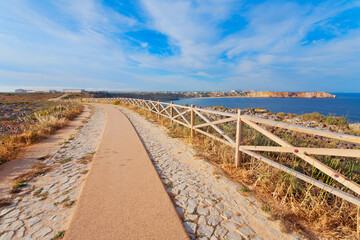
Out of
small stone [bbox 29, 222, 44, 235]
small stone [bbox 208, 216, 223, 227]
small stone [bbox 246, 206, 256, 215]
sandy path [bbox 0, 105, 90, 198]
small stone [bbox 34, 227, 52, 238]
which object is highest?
small stone [bbox 34, 227, 52, 238]

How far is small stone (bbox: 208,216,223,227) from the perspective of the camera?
7.49ft

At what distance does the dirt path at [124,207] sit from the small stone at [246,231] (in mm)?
833

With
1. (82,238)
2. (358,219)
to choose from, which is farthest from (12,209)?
(358,219)

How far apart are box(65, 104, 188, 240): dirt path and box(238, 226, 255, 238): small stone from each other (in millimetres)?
833

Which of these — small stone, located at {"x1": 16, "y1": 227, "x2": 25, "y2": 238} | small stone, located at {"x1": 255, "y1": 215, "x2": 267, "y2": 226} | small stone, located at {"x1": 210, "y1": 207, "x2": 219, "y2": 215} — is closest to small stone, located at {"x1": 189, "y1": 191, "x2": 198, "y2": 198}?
small stone, located at {"x1": 210, "y1": 207, "x2": 219, "y2": 215}

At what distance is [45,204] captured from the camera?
264cm

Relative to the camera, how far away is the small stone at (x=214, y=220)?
7.49 feet

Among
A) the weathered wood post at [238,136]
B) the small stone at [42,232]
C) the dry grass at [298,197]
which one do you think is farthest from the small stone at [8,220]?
the weathered wood post at [238,136]

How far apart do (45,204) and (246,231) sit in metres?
3.35

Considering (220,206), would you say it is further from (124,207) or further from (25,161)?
(25,161)

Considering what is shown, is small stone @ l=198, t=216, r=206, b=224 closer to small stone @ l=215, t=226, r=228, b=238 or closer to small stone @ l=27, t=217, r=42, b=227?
small stone @ l=215, t=226, r=228, b=238

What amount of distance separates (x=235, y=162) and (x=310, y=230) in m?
2.02

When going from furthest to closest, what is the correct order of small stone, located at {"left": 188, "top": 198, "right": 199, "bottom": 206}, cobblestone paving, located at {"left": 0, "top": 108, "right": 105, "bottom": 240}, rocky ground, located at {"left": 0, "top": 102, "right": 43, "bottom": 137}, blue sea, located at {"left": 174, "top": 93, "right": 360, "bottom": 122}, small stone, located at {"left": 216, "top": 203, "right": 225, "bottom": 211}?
blue sea, located at {"left": 174, "top": 93, "right": 360, "bottom": 122}
rocky ground, located at {"left": 0, "top": 102, "right": 43, "bottom": 137}
small stone, located at {"left": 188, "top": 198, "right": 199, "bottom": 206}
small stone, located at {"left": 216, "top": 203, "right": 225, "bottom": 211}
cobblestone paving, located at {"left": 0, "top": 108, "right": 105, "bottom": 240}

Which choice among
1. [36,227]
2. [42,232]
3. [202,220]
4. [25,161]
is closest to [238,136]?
[202,220]
